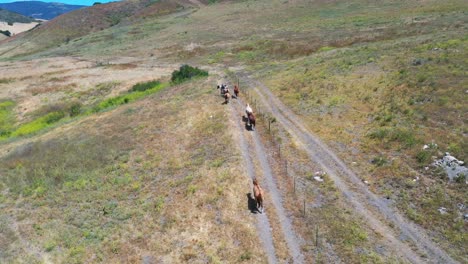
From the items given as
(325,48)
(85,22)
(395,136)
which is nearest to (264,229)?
(395,136)

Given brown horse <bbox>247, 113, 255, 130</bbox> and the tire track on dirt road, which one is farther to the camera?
brown horse <bbox>247, 113, 255, 130</bbox>

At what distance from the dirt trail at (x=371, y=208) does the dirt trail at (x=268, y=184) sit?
3.21m

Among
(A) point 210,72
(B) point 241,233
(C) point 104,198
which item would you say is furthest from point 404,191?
(A) point 210,72

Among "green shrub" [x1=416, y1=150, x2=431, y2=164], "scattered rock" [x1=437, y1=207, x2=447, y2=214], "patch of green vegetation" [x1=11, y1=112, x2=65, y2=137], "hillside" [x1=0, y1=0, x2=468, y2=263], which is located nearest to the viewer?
"hillside" [x1=0, y1=0, x2=468, y2=263]

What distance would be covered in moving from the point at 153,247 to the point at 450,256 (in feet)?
43.5

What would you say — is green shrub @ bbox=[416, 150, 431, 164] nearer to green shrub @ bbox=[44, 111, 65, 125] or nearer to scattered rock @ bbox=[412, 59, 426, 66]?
scattered rock @ bbox=[412, 59, 426, 66]

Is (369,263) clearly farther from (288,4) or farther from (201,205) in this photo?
(288,4)

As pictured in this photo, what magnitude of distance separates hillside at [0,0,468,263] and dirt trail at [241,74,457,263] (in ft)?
0.25

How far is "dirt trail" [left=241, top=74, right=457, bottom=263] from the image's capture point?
1508 centimetres

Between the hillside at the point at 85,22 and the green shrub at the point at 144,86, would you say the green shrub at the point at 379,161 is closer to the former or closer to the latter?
the green shrub at the point at 144,86

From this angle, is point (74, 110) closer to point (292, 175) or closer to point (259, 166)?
point (259, 166)

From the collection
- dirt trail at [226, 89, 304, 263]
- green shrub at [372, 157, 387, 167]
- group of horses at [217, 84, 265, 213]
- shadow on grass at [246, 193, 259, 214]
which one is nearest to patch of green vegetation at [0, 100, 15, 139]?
group of horses at [217, 84, 265, 213]

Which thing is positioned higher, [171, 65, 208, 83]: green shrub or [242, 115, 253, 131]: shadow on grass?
[171, 65, 208, 83]: green shrub

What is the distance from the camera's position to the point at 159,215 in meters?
19.3
